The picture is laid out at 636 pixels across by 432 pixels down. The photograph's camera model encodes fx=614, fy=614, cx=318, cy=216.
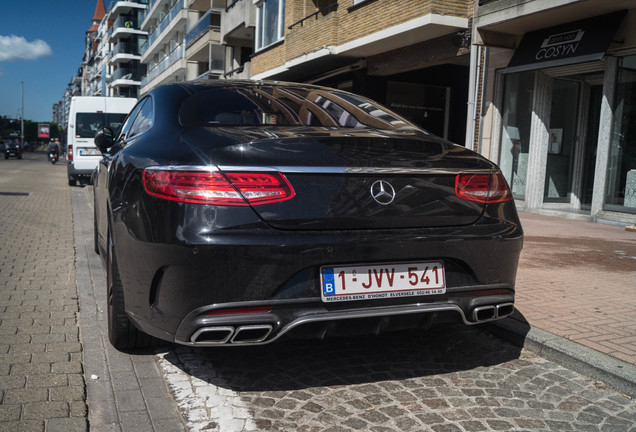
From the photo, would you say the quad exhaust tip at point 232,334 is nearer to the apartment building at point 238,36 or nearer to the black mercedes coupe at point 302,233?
the black mercedes coupe at point 302,233

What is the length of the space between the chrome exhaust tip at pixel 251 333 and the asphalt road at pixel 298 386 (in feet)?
1.20

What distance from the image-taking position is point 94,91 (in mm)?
105688

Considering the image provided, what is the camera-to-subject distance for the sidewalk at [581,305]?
3518 mm

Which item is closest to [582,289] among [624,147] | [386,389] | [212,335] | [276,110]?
[386,389]

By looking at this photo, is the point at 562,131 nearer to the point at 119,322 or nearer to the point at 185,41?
the point at 119,322

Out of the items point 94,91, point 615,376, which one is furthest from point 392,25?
point 94,91

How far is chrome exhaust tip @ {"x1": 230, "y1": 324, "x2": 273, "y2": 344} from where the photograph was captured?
104 inches

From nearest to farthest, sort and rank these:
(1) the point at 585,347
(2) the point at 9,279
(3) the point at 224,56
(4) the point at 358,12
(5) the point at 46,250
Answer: (1) the point at 585,347, (2) the point at 9,279, (5) the point at 46,250, (4) the point at 358,12, (3) the point at 224,56

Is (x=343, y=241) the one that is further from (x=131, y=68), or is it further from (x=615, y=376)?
(x=131, y=68)

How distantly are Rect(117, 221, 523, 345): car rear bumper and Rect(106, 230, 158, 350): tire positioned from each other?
0.34m

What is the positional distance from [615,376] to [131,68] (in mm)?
74809

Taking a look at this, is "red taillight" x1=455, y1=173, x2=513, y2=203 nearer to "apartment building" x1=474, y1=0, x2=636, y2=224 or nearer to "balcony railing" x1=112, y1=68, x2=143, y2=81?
"apartment building" x1=474, y1=0, x2=636, y2=224

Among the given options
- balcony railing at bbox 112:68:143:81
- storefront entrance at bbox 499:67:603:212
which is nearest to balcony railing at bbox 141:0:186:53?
balcony railing at bbox 112:68:143:81

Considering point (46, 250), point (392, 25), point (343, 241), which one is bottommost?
point (46, 250)
